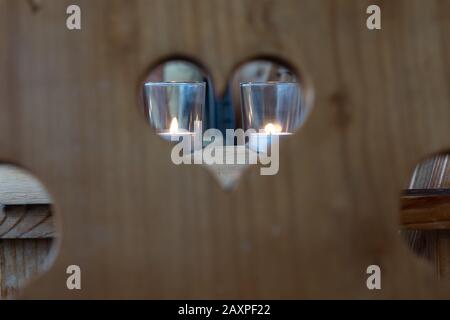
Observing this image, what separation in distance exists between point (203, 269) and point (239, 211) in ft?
0.16

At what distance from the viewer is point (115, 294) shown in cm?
48

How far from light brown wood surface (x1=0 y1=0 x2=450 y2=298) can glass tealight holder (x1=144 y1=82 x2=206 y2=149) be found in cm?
50

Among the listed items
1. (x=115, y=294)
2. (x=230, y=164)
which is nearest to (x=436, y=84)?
(x=115, y=294)

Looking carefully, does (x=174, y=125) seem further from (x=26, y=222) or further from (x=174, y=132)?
(x=26, y=222)

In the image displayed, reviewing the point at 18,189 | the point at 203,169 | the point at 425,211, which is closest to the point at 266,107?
the point at 425,211

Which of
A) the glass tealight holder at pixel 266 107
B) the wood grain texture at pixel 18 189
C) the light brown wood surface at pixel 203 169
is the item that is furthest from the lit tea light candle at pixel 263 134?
the light brown wood surface at pixel 203 169

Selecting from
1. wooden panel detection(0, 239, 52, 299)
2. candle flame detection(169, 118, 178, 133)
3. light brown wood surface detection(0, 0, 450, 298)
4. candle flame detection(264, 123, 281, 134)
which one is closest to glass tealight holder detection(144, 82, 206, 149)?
candle flame detection(169, 118, 178, 133)

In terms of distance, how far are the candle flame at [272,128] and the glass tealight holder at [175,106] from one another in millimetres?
117

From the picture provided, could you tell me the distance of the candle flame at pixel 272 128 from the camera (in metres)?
1.04

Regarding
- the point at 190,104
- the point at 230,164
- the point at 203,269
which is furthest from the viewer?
the point at 190,104

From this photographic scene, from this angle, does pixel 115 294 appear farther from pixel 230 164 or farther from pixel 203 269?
pixel 230 164

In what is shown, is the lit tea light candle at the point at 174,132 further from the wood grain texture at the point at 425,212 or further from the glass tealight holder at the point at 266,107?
the wood grain texture at the point at 425,212

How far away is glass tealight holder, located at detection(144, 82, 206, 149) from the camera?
1020 mm
